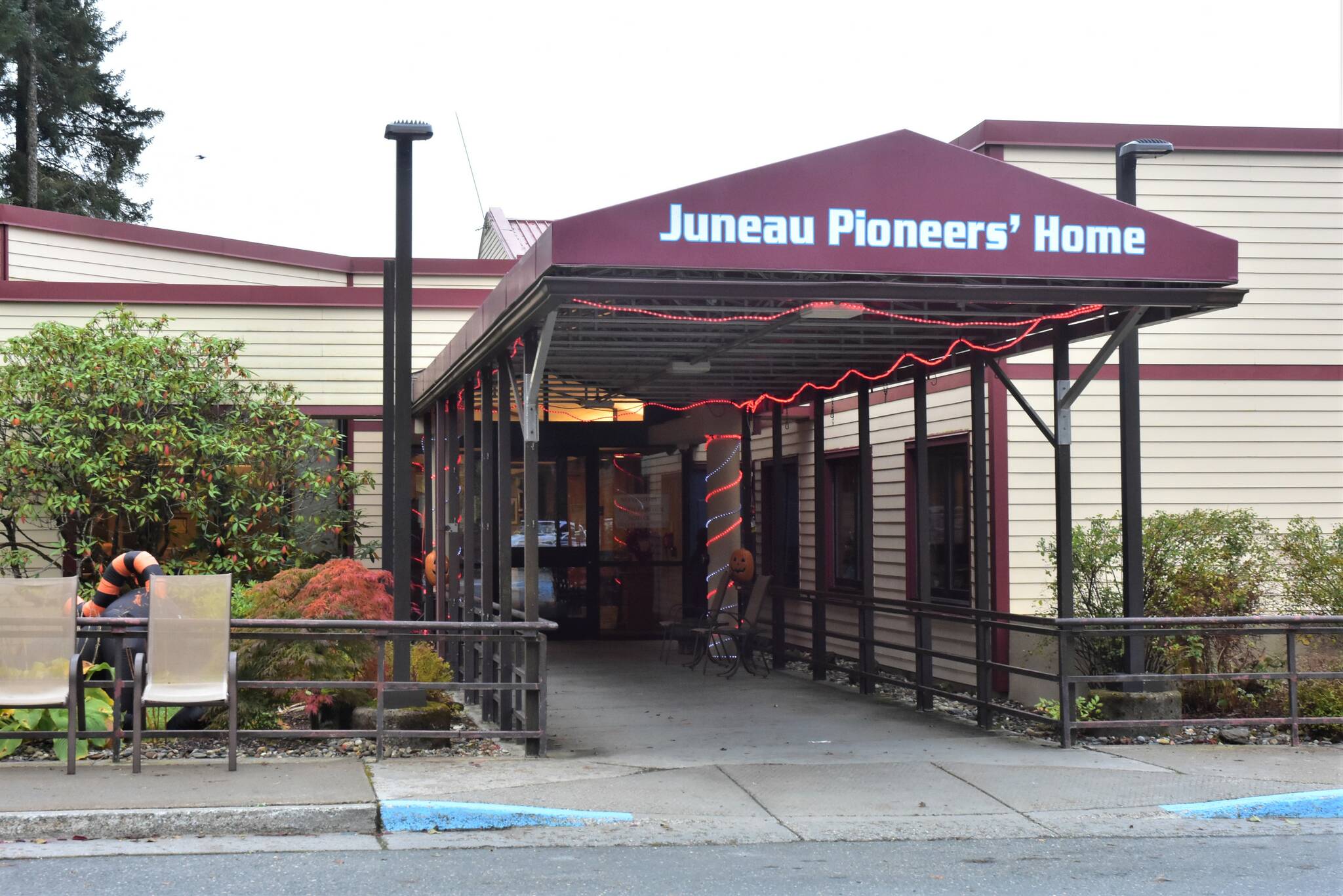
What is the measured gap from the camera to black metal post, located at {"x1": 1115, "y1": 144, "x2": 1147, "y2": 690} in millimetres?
10062

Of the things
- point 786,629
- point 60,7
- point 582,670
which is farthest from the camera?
point 60,7

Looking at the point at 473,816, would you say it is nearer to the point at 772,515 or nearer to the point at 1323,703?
the point at 1323,703

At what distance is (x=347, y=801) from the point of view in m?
7.58

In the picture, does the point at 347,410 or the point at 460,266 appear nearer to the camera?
the point at 347,410

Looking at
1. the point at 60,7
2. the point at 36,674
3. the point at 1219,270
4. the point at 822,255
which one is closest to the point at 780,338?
the point at 822,255

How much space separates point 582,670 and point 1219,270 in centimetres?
809

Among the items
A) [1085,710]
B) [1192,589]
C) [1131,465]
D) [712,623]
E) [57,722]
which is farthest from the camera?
[712,623]

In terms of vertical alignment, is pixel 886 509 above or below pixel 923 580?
above

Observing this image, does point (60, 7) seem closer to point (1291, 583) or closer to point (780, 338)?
point (780, 338)

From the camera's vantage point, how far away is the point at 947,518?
13773 mm

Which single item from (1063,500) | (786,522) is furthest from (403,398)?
(786,522)

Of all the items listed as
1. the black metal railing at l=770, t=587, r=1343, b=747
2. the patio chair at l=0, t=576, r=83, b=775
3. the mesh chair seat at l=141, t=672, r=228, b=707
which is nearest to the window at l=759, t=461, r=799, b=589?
the black metal railing at l=770, t=587, r=1343, b=747

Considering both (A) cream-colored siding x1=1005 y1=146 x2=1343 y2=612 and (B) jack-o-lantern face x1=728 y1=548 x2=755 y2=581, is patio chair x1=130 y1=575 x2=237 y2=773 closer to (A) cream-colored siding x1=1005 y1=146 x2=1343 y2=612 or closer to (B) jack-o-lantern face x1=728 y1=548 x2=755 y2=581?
(B) jack-o-lantern face x1=728 y1=548 x2=755 y2=581

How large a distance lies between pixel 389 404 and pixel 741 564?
5.00m
